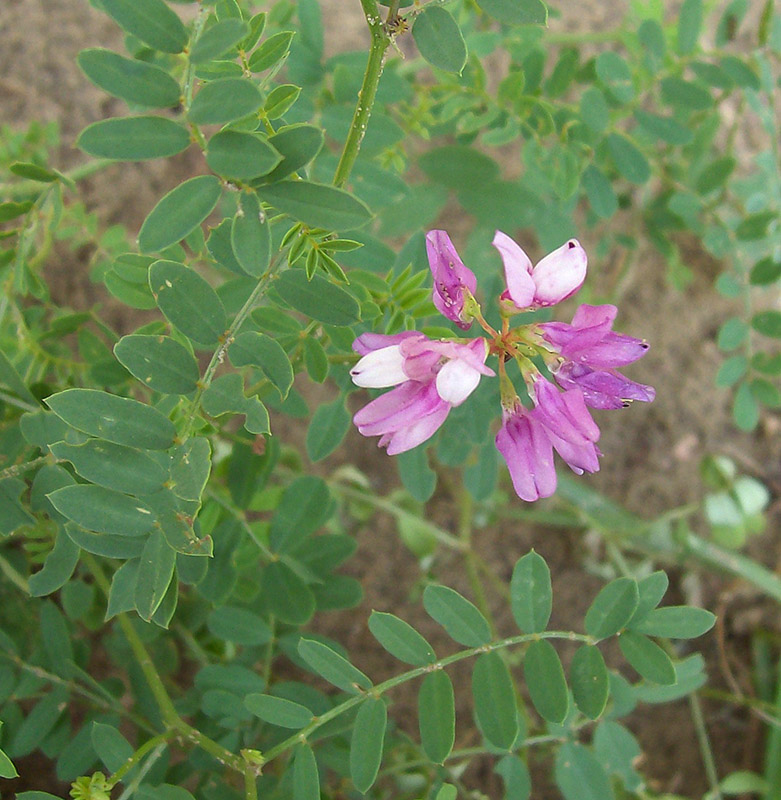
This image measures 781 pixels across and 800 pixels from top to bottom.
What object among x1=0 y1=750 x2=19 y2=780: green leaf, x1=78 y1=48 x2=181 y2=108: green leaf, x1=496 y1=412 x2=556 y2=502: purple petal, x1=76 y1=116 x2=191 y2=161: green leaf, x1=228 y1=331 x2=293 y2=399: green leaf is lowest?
x1=0 y1=750 x2=19 y2=780: green leaf

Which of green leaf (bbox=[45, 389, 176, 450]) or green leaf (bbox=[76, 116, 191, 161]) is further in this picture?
green leaf (bbox=[45, 389, 176, 450])

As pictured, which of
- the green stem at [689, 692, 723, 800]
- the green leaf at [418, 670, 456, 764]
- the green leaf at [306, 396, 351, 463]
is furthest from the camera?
the green stem at [689, 692, 723, 800]

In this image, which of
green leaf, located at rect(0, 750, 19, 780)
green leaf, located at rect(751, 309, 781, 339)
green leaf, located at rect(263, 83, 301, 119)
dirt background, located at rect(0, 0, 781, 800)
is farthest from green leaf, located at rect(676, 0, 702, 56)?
green leaf, located at rect(0, 750, 19, 780)

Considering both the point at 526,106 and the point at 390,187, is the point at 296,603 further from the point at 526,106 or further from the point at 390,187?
the point at 526,106

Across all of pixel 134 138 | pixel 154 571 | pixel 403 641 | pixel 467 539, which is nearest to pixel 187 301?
pixel 134 138

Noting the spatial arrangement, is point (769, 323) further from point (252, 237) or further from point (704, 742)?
point (252, 237)

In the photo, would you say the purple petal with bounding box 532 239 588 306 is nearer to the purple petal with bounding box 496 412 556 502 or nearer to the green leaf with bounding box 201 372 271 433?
the purple petal with bounding box 496 412 556 502
